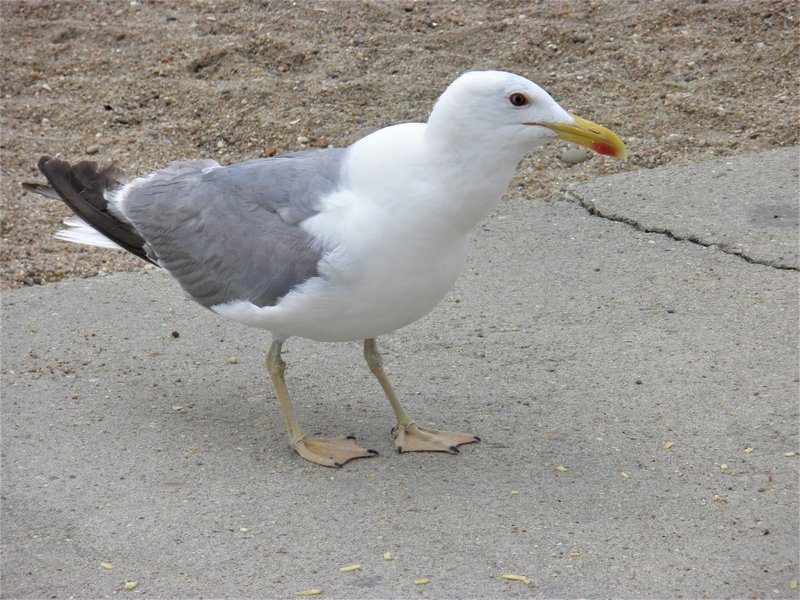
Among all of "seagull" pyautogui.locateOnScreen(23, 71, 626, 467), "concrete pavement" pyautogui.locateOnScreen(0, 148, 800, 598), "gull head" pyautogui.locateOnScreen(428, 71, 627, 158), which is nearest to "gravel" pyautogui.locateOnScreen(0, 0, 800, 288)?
"concrete pavement" pyautogui.locateOnScreen(0, 148, 800, 598)

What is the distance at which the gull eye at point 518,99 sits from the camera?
3.20 meters

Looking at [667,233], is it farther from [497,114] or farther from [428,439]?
[497,114]

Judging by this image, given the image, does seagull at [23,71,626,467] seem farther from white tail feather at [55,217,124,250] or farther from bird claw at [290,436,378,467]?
white tail feather at [55,217,124,250]

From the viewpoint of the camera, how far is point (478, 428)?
3.94 m

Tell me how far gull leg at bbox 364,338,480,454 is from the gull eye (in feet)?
3.53

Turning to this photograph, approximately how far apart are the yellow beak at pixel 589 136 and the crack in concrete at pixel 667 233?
1.71 metres

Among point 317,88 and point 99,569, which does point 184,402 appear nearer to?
point 99,569

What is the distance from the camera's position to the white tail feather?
4.29 meters

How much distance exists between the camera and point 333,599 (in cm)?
304

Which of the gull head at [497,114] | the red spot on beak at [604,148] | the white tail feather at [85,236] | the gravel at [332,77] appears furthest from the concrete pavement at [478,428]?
the gull head at [497,114]

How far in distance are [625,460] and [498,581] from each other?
31.1 inches

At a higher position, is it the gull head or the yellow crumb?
the gull head

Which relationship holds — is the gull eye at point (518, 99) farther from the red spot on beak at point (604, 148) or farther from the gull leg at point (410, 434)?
the gull leg at point (410, 434)

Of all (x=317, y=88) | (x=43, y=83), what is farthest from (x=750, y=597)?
(x=43, y=83)
